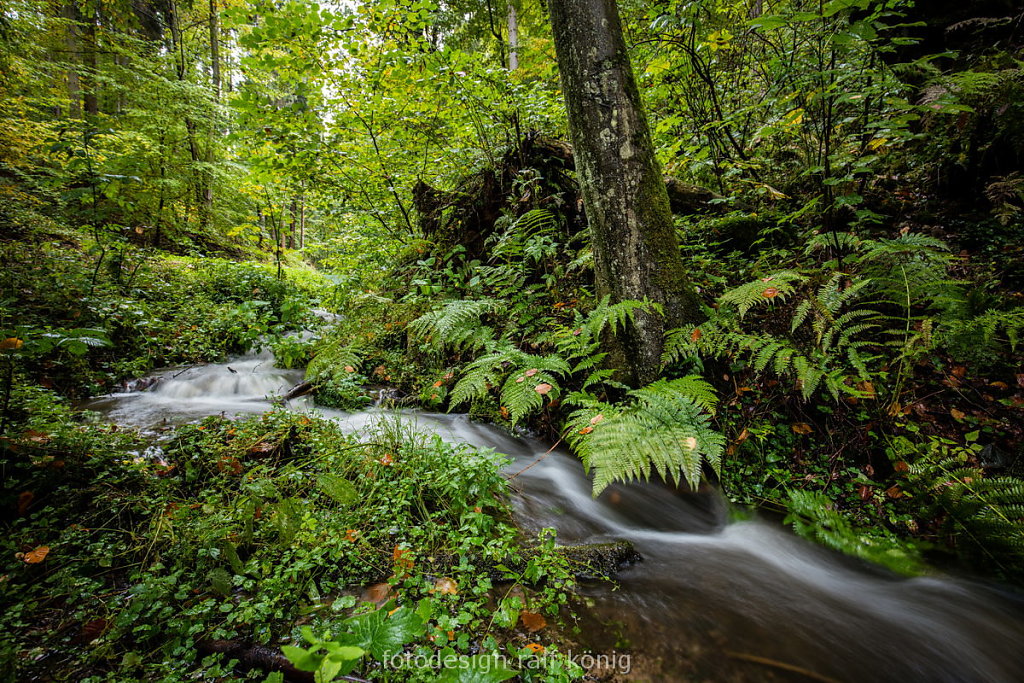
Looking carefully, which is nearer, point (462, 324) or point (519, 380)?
point (519, 380)

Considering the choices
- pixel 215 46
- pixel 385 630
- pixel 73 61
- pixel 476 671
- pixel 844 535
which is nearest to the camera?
pixel 385 630

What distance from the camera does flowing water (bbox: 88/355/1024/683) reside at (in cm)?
157

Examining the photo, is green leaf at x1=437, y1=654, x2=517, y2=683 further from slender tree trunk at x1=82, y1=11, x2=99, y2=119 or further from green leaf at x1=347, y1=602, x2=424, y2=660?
slender tree trunk at x1=82, y1=11, x2=99, y2=119

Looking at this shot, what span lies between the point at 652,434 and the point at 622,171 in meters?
2.05

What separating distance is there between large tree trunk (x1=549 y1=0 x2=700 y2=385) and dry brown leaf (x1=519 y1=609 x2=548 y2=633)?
1.91 metres

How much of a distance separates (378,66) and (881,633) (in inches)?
273

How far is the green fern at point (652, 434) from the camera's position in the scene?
2.17m

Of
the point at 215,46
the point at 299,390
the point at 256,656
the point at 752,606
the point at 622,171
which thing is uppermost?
the point at 215,46

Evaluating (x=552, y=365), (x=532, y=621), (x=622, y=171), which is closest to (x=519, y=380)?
(x=552, y=365)

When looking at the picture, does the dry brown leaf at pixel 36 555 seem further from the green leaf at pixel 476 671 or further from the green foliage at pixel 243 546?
the green leaf at pixel 476 671

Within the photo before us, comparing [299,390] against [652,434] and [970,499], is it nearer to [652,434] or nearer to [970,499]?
[652,434]

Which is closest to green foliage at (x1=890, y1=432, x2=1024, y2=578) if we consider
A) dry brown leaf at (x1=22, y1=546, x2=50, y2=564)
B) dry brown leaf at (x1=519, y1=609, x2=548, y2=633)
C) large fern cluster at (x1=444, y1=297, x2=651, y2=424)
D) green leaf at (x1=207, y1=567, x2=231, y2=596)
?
large fern cluster at (x1=444, y1=297, x2=651, y2=424)

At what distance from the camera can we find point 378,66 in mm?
5000

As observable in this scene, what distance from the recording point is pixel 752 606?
1902 millimetres
